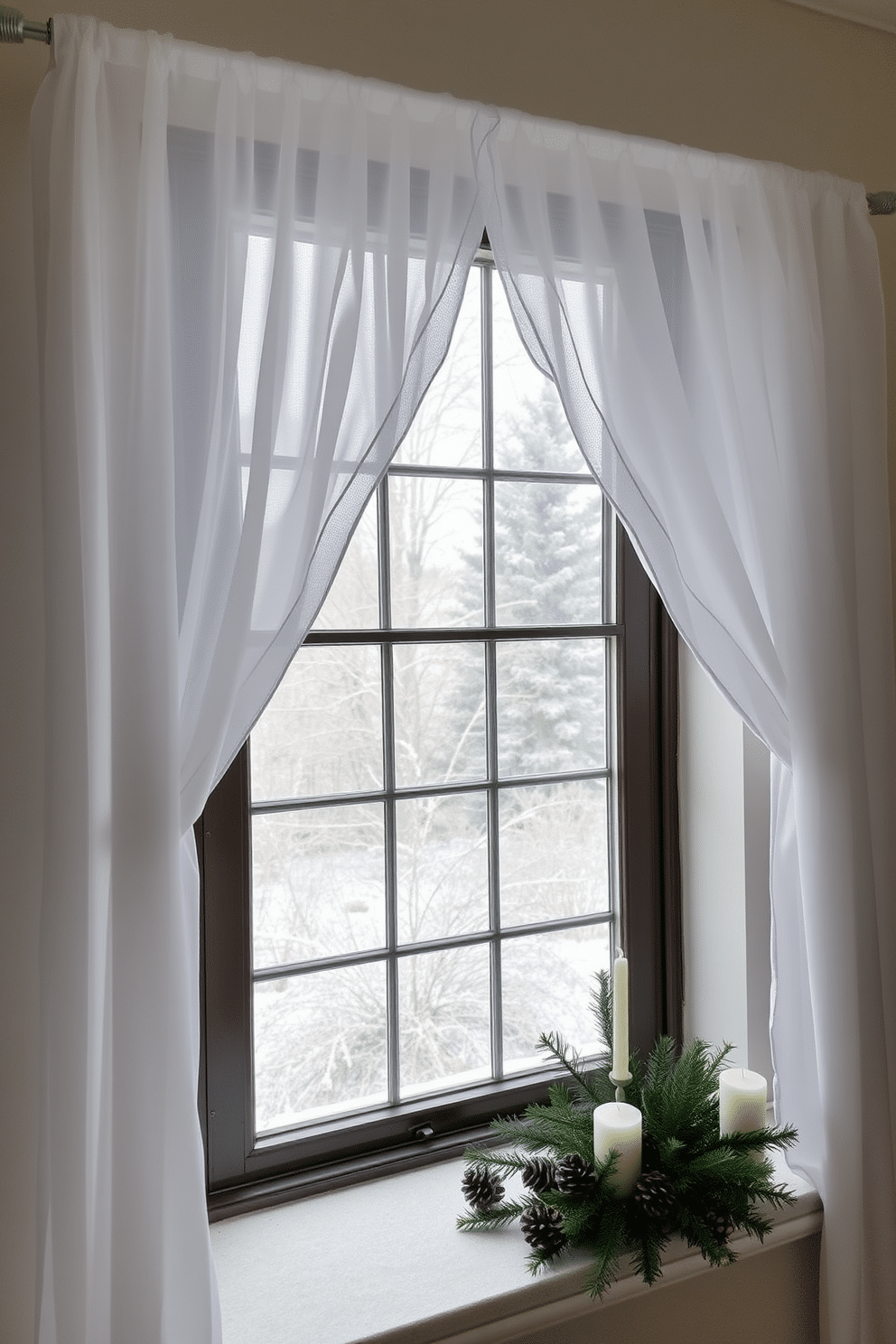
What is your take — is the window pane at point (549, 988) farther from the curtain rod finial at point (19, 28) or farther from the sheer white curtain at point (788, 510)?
the curtain rod finial at point (19, 28)

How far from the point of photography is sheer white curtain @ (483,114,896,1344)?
5.13 ft

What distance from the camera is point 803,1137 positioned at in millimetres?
1701

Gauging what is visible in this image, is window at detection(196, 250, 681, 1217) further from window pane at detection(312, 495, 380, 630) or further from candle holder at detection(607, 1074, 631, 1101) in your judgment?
candle holder at detection(607, 1074, 631, 1101)

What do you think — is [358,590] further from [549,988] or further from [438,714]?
[549,988]

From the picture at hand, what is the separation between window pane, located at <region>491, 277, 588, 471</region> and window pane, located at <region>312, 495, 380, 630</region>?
30 centimetres

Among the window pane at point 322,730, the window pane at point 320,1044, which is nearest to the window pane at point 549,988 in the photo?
the window pane at point 320,1044

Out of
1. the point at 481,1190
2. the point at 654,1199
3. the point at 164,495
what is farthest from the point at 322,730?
the point at 654,1199

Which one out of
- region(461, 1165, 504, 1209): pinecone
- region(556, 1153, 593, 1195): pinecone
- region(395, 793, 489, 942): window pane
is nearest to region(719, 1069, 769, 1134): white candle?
region(556, 1153, 593, 1195): pinecone

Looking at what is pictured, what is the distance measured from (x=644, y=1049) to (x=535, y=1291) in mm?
611

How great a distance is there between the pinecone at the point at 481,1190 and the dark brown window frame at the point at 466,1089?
19cm

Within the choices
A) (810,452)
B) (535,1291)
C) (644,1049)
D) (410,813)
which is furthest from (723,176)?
(535,1291)

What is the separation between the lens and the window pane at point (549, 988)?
1878 mm

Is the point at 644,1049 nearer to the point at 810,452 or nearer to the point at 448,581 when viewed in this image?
the point at 448,581

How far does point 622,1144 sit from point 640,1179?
0.19 ft
